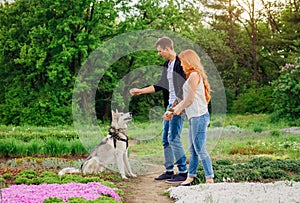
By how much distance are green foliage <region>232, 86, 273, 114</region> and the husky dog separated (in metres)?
18.6

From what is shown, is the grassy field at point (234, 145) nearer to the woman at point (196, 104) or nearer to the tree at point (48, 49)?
the woman at point (196, 104)

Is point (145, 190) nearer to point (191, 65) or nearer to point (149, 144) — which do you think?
point (191, 65)

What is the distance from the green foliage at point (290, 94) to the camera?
59.6ft

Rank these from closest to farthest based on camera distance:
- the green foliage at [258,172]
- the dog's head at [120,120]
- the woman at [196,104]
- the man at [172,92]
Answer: the woman at [196,104]
the man at [172,92]
the green foliage at [258,172]
the dog's head at [120,120]

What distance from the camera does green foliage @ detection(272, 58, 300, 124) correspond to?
715 inches

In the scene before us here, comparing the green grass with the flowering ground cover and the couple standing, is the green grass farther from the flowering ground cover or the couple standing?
the flowering ground cover

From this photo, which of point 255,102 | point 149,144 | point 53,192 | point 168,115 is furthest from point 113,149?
point 255,102

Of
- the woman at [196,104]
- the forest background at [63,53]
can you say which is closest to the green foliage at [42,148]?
the woman at [196,104]

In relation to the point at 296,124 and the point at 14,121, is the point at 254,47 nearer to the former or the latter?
the point at 296,124

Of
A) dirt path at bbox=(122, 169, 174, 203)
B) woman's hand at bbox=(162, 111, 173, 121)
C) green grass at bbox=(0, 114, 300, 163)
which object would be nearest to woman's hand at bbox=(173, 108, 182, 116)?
woman's hand at bbox=(162, 111, 173, 121)

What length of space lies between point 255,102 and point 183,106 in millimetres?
20071

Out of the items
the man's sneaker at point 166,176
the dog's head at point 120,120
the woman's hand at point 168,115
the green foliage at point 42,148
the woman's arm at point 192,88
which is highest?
the woman's arm at point 192,88

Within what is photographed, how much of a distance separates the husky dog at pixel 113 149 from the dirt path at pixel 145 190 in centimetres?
36

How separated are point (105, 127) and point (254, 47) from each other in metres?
16.5
